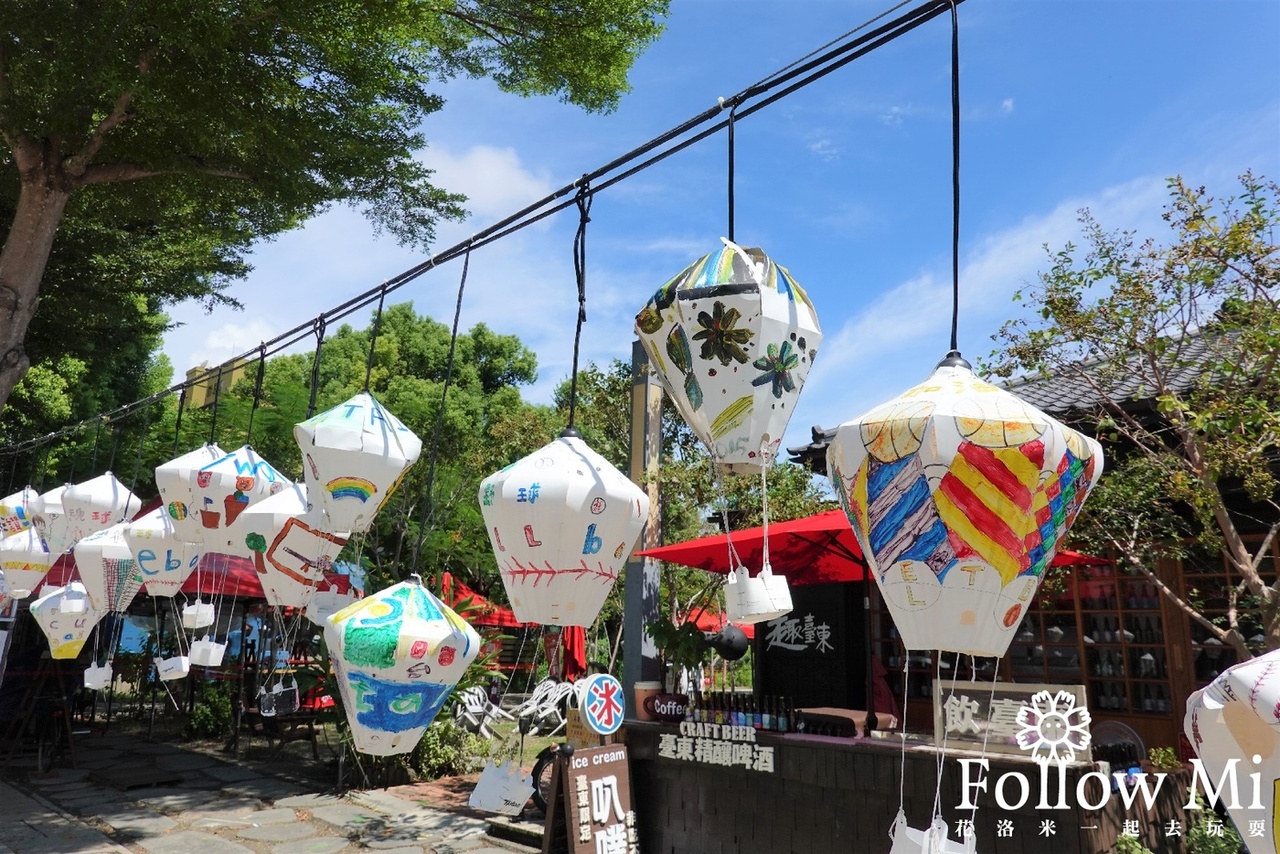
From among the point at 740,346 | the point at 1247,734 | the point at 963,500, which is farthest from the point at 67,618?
the point at 1247,734

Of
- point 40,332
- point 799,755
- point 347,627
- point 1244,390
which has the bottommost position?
point 799,755

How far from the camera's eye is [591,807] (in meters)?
6.43

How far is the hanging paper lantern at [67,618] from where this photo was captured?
723cm

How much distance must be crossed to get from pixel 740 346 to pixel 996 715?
150 inches

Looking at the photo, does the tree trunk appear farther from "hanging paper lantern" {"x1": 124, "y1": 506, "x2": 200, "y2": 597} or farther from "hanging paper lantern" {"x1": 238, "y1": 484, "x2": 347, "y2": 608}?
"hanging paper lantern" {"x1": 238, "y1": 484, "x2": 347, "y2": 608}

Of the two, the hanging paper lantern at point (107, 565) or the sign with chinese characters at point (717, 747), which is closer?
the sign with chinese characters at point (717, 747)

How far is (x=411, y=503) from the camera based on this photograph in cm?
1488

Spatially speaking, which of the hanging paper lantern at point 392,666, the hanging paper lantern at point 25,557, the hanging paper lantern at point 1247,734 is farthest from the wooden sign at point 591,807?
the hanging paper lantern at point 25,557

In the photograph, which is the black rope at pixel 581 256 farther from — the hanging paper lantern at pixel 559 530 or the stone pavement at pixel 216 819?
the stone pavement at pixel 216 819

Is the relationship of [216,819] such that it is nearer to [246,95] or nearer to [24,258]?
[24,258]

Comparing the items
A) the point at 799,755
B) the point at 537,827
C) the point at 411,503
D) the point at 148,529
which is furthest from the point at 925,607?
the point at 411,503

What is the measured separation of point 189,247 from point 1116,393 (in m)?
9.95

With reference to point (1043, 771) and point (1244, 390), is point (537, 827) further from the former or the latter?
point (1244, 390)

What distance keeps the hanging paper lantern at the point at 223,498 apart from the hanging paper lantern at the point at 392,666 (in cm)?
199
